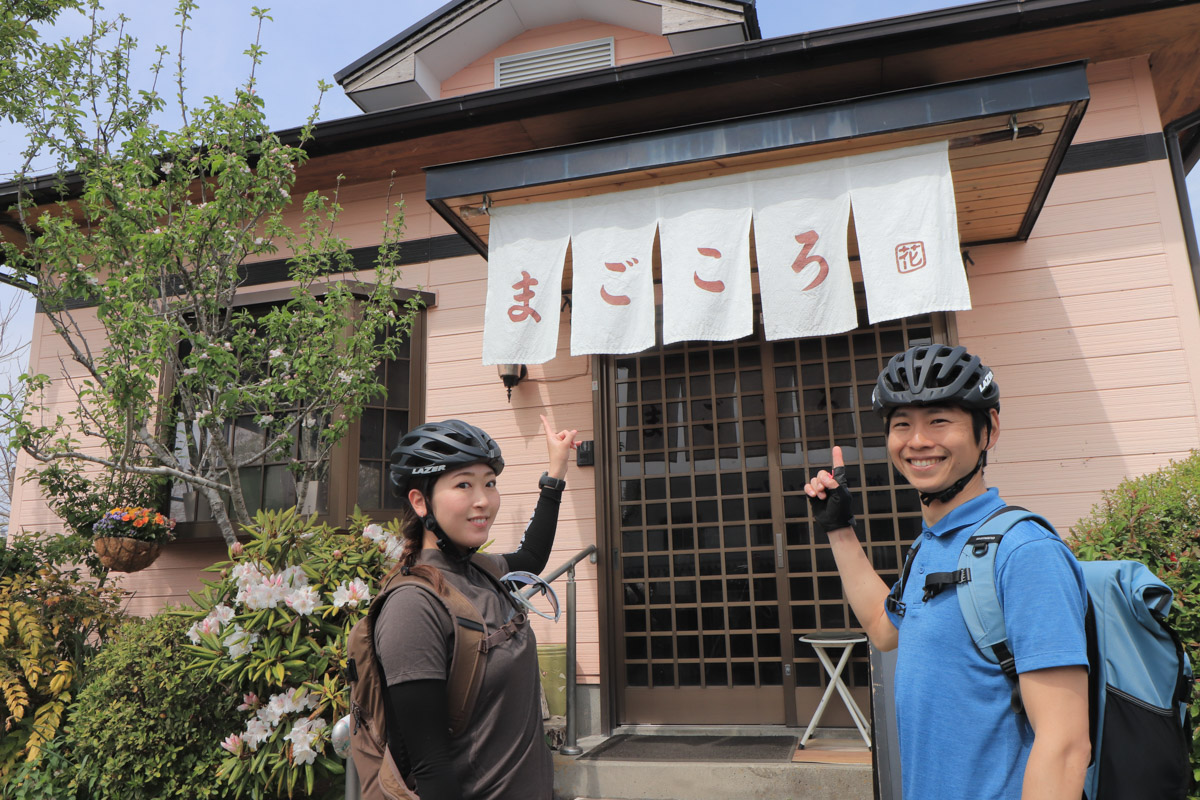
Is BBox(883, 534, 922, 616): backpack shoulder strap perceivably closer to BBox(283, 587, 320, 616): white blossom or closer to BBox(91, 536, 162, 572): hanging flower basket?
BBox(283, 587, 320, 616): white blossom

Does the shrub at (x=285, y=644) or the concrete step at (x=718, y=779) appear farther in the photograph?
the concrete step at (x=718, y=779)

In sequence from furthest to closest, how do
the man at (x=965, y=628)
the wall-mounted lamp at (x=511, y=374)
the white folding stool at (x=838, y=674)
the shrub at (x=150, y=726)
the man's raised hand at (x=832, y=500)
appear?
the wall-mounted lamp at (x=511, y=374)
the white folding stool at (x=838, y=674)
the shrub at (x=150, y=726)
the man's raised hand at (x=832, y=500)
the man at (x=965, y=628)

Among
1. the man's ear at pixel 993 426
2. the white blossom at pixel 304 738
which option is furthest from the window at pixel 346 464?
the man's ear at pixel 993 426

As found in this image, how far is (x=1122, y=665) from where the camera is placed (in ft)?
5.62

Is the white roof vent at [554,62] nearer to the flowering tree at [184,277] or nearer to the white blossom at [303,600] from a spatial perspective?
the flowering tree at [184,277]

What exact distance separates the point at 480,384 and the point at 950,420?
5.84 m

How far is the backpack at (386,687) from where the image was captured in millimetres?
2037

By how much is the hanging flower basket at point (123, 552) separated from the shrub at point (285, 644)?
2420 millimetres

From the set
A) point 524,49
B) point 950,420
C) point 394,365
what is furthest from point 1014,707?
point 524,49

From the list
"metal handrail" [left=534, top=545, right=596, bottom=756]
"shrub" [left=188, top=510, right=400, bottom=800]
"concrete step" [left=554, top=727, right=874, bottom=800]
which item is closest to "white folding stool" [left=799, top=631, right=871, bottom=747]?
"concrete step" [left=554, top=727, right=874, bottom=800]

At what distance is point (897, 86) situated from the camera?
6.66 metres

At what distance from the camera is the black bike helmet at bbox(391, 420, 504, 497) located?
7.91ft

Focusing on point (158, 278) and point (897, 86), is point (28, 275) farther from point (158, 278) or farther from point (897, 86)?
point (897, 86)

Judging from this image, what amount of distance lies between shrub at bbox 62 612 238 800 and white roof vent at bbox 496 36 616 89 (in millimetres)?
6612
